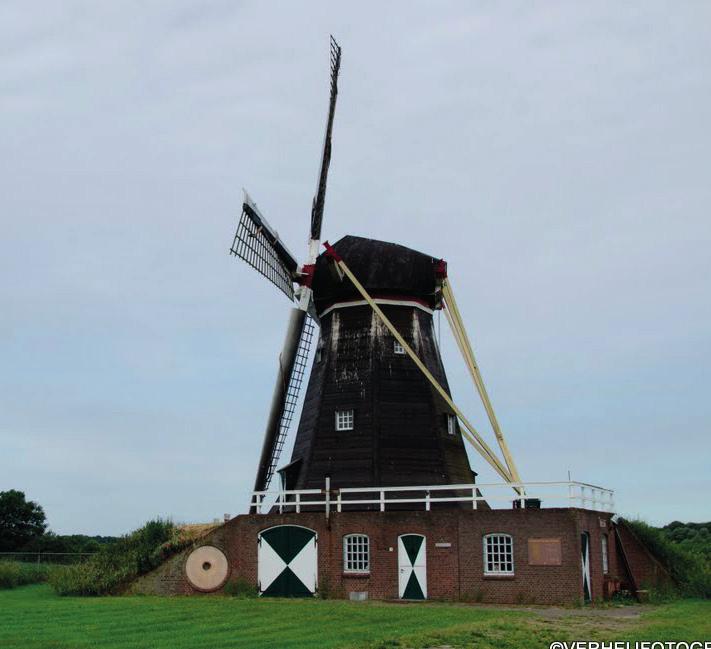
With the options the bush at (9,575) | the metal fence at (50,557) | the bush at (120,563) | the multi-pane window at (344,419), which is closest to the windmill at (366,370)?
the multi-pane window at (344,419)

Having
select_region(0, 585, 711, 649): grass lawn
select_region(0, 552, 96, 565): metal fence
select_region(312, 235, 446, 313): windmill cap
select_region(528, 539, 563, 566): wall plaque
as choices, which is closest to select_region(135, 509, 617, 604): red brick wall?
select_region(528, 539, 563, 566): wall plaque

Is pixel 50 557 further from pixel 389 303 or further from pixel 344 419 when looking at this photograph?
pixel 389 303

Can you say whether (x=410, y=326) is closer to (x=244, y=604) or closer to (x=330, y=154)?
(x=330, y=154)

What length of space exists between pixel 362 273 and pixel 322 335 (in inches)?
113

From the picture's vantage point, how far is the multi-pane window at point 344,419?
29094 mm

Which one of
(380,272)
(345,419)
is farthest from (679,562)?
(380,272)

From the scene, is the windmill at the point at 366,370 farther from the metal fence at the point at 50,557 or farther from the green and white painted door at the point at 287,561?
the metal fence at the point at 50,557

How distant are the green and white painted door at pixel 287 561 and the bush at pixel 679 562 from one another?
10.3 metres

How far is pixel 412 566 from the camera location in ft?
84.7

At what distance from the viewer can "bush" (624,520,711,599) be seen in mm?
27172

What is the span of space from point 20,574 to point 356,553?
12825mm

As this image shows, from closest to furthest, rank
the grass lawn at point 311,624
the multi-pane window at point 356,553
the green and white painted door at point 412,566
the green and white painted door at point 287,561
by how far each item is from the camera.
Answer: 1. the grass lawn at point 311,624
2. the green and white painted door at point 412,566
3. the multi-pane window at point 356,553
4. the green and white painted door at point 287,561

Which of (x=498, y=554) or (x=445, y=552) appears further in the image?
(x=445, y=552)

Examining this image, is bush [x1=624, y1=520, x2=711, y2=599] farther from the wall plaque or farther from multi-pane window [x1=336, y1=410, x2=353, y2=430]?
multi-pane window [x1=336, y1=410, x2=353, y2=430]
